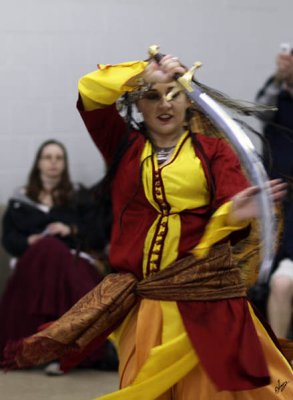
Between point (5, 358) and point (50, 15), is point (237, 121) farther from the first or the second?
point (50, 15)

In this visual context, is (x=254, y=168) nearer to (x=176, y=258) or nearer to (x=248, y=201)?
(x=248, y=201)

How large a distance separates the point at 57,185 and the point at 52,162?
14 cm

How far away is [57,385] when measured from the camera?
6406 millimetres

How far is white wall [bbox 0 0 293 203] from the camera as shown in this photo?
7.29 m

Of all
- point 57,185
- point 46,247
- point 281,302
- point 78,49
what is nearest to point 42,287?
point 46,247

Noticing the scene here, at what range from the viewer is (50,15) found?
732 cm

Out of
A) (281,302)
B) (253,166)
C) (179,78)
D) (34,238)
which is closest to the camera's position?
(253,166)

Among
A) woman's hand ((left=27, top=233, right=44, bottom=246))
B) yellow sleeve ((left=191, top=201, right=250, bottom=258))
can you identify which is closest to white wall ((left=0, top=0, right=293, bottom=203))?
woman's hand ((left=27, top=233, right=44, bottom=246))

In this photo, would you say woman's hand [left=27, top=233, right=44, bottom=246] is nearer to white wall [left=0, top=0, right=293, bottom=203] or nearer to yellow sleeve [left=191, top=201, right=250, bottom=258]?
white wall [left=0, top=0, right=293, bottom=203]

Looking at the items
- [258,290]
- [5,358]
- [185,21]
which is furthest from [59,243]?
[5,358]

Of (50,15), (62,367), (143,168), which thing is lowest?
(62,367)

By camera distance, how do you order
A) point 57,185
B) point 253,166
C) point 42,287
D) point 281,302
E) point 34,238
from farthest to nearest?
1. point 57,185
2. point 34,238
3. point 42,287
4. point 281,302
5. point 253,166

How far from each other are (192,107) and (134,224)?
0.46 meters

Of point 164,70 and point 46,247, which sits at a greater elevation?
point 164,70
